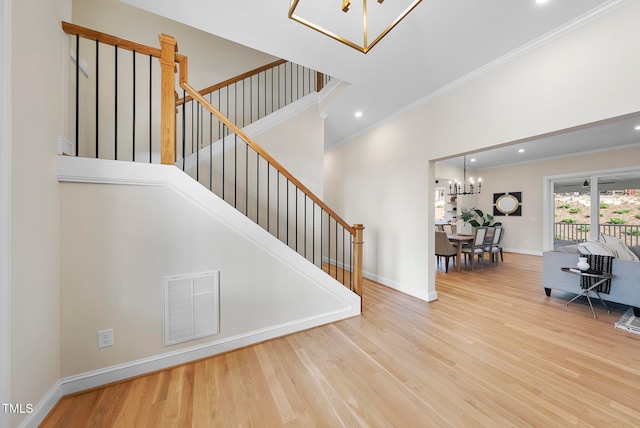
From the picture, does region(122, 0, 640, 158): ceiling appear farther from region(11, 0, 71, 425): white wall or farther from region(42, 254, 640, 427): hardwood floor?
region(42, 254, 640, 427): hardwood floor

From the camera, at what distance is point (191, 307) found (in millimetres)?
1932

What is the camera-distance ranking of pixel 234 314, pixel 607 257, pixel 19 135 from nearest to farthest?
1. pixel 19 135
2. pixel 234 314
3. pixel 607 257

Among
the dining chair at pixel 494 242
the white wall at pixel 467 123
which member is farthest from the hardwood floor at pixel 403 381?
the dining chair at pixel 494 242

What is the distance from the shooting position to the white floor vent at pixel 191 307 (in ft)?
6.10

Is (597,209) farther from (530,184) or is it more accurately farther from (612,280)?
(612,280)

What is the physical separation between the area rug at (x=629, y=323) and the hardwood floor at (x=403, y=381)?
0.07 m

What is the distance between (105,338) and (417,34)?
12.0ft

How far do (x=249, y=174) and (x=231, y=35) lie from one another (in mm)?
1740

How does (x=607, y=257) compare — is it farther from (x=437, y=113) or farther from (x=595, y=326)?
(x=437, y=113)

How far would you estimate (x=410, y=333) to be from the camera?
241cm

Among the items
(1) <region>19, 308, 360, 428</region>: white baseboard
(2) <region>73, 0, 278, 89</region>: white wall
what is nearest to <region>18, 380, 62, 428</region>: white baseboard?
(1) <region>19, 308, 360, 428</region>: white baseboard

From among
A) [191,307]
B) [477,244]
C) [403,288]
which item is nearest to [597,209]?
[477,244]

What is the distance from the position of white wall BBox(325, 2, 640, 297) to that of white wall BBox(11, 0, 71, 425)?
371cm

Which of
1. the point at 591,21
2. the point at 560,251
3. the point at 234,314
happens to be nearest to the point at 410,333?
the point at 234,314
